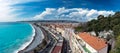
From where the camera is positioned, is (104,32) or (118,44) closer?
(118,44)

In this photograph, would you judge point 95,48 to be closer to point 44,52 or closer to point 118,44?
point 118,44

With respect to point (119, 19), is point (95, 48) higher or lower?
lower

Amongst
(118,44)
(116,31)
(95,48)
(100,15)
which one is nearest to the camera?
(118,44)

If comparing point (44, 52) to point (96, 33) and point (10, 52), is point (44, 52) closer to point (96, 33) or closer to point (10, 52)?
point (96, 33)

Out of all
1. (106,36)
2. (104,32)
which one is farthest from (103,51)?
(104,32)

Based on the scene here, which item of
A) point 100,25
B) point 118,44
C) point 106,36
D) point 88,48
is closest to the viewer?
point 118,44

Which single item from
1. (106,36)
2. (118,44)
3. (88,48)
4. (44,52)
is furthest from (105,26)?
(118,44)

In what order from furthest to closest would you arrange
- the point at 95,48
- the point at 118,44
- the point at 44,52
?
the point at 44,52
the point at 95,48
the point at 118,44

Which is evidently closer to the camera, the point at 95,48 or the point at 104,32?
the point at 95,48

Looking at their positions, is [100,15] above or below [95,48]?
above
